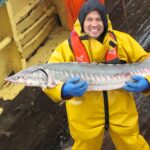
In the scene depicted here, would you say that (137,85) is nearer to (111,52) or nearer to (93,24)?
(111,52)

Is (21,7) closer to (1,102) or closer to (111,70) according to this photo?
(1,102)

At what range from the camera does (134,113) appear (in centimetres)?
338

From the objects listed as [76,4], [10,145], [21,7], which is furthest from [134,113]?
[21,7]

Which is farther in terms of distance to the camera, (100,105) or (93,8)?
(100,105)

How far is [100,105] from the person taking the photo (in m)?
3.23

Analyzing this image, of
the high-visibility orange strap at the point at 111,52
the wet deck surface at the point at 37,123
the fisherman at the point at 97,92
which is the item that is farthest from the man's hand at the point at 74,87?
the wet deck surface at the point at 37,123

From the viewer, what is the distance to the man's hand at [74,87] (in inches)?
117

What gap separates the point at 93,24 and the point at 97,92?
479mm

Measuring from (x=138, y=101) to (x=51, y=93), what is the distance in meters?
1.70

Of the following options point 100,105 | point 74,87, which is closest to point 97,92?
point 100,105

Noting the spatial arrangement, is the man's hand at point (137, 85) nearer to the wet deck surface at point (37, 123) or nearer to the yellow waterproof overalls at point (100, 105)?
the yellow waterproof overalls at point (100, 105)

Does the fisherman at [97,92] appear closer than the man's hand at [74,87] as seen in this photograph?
No

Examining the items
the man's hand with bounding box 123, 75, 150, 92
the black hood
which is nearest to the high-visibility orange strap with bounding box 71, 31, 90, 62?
the black hood

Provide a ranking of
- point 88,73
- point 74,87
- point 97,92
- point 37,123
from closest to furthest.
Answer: point 74,87
point 88,73
point 97,92
point 37,123
